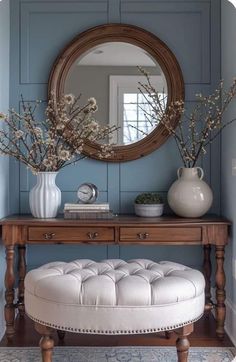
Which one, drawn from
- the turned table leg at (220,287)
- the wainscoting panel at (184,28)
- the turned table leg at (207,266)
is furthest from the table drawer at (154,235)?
the wainscoting panel at (184,28)

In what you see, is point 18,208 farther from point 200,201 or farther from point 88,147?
point 200,201

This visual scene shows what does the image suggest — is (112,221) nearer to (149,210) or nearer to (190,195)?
(149,210)

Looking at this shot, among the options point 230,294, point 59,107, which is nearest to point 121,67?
point 59,107

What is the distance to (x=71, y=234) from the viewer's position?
2.38 m

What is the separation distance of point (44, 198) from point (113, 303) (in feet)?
3.15

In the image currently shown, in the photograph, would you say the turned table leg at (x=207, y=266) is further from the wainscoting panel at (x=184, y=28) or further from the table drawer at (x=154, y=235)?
the wainscoting panel at (x=184, y=28)

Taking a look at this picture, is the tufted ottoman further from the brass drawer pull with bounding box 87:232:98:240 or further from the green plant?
the green plant

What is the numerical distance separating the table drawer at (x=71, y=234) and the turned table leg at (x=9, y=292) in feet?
0.48

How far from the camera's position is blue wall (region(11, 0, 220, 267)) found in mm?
2834

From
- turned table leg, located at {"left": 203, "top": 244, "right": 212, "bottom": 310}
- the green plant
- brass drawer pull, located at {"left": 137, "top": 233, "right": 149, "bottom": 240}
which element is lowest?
turned table leg, located at {"left": 203, "top": 244, "right": 212, "bottom": 310}

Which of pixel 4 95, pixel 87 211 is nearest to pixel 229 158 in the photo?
pixel 87 211

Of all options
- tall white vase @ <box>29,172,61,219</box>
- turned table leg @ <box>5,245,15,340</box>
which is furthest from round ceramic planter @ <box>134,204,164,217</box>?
turned table leg @ <box>5,245,15,340</box>

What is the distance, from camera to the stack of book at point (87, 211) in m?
2.50

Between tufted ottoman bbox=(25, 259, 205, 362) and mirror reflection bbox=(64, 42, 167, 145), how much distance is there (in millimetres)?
1212
